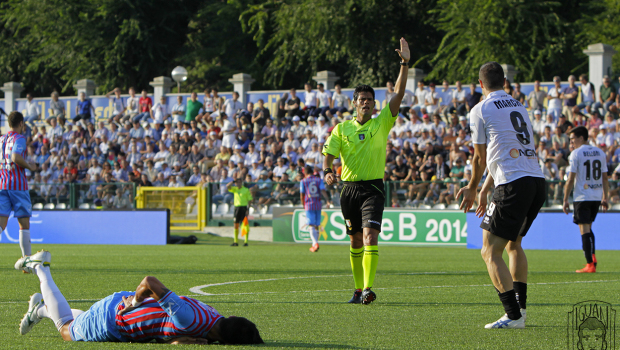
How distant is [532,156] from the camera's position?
20.7ft

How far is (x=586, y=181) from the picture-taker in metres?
12.4

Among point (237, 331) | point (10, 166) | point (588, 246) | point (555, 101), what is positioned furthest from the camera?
point (555, 101)

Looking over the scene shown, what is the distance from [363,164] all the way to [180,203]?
56.9 ft

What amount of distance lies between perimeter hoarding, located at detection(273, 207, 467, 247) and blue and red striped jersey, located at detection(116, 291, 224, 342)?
16.6 meters

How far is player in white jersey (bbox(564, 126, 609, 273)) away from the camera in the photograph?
40.1ft

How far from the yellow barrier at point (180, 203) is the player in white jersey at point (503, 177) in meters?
19.3

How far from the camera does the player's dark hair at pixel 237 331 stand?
5.10m

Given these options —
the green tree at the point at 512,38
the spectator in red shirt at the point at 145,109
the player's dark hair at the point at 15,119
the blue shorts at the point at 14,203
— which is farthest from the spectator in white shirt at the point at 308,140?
the player's dark hair at the point at 15,119

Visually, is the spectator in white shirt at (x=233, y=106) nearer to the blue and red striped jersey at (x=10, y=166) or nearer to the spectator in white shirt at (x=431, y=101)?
the spectator in white shirt at (x=431, y=101)

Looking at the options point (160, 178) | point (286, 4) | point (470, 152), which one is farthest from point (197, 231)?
point (286, 4)

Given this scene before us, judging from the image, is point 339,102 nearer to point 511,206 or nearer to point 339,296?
point 339,296

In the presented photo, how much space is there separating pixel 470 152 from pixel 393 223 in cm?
285

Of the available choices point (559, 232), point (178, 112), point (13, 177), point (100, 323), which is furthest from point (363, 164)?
point (178, 112)

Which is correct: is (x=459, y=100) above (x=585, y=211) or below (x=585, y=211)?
above
